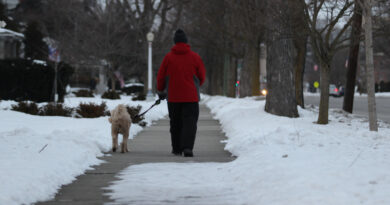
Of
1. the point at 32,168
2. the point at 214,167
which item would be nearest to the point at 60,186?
the point at 32,168

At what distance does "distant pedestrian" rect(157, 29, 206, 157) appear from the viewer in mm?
9531

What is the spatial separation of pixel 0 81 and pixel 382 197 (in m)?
24.0

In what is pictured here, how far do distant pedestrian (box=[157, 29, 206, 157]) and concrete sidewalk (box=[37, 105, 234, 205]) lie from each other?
1.54 ft

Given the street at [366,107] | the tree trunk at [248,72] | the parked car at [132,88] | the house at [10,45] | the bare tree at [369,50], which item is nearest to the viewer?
the bare tree at [369,50]

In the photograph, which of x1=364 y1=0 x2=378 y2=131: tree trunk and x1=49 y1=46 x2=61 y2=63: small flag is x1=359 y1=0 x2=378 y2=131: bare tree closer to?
x1=364 y1=0 x2=378 y2=131: tree trunk

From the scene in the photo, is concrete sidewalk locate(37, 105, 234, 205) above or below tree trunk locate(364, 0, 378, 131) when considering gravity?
below

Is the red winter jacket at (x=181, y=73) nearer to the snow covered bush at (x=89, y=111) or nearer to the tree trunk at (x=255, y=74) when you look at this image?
the snow covered bush at (x=89, y=111)

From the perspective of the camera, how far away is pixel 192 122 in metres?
9.66

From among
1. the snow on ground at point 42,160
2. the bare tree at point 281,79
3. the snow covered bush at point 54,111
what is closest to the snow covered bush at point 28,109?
the snow covered bush at point 54,111

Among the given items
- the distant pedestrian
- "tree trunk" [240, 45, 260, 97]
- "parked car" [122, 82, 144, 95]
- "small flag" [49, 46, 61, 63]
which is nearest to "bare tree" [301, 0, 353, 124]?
the distant pedestrian

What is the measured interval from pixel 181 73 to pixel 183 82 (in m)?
0.14

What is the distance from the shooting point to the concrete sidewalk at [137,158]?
20.4ft

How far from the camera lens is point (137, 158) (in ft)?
31.4

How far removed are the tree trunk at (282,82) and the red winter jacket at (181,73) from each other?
8160 millimetres
